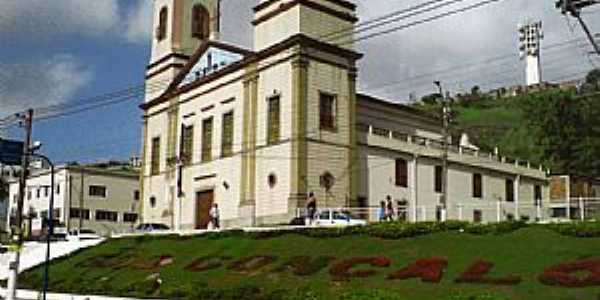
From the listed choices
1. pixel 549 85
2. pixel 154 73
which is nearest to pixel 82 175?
pixel 154 73

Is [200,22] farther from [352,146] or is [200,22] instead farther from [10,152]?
[10,152]

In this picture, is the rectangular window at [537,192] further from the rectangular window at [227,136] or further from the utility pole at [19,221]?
the utility pole at [19,221]

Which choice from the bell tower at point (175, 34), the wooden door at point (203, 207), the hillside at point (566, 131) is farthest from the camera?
the hillside at point (566, 131)

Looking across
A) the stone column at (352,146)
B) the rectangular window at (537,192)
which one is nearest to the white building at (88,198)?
the stone column at (352,146)

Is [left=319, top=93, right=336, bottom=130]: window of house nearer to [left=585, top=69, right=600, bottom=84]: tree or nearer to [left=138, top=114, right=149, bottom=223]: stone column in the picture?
[left=138, top=114, right=149, bottom=223]: stone column

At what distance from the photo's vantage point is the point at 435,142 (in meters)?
59.5

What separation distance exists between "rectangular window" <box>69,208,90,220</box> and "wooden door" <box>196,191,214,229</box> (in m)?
32.9

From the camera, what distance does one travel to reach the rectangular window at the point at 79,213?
279 ft

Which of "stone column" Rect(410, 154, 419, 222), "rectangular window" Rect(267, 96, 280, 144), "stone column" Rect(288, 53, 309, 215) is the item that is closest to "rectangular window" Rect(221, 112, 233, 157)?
"rectangular window" Rect(267, 96, 280, 144)

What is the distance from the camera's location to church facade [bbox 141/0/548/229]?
159 ft

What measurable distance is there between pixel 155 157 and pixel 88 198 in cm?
2675

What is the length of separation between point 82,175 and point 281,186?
146 feet

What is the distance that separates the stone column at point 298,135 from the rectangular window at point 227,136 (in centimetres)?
721

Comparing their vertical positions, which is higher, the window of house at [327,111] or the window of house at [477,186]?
the window of house at [327,111]
